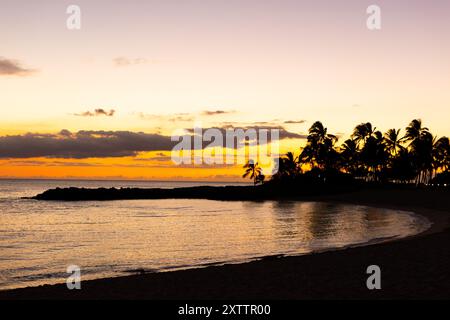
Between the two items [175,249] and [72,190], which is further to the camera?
[72,190]

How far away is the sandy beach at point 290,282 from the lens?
40.6 ft

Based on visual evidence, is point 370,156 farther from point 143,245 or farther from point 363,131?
point 143,245

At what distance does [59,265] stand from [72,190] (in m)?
96.1

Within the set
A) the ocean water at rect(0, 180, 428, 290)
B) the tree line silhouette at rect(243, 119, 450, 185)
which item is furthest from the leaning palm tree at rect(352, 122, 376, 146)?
the ocean water at rect(0, 180, 428, 290)

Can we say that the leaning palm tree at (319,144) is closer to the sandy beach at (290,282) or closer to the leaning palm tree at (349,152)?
the leaning palm tree at (349,152)

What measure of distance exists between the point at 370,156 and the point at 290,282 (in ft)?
340

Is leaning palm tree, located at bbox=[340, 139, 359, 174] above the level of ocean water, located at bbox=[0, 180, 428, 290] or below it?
above

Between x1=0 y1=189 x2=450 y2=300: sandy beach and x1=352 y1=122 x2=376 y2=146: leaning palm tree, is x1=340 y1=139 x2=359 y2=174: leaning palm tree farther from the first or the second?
x1=0 y1=189 x2=450 y2=300: sandy beach

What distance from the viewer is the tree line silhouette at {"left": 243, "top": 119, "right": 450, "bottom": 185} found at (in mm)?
110625

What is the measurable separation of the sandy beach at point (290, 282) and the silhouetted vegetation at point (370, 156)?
95735 mm

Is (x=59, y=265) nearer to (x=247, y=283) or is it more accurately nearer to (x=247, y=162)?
(x=247, y=283)

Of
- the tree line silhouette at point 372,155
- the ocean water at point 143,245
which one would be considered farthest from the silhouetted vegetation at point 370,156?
the ocean water at point 143,245
